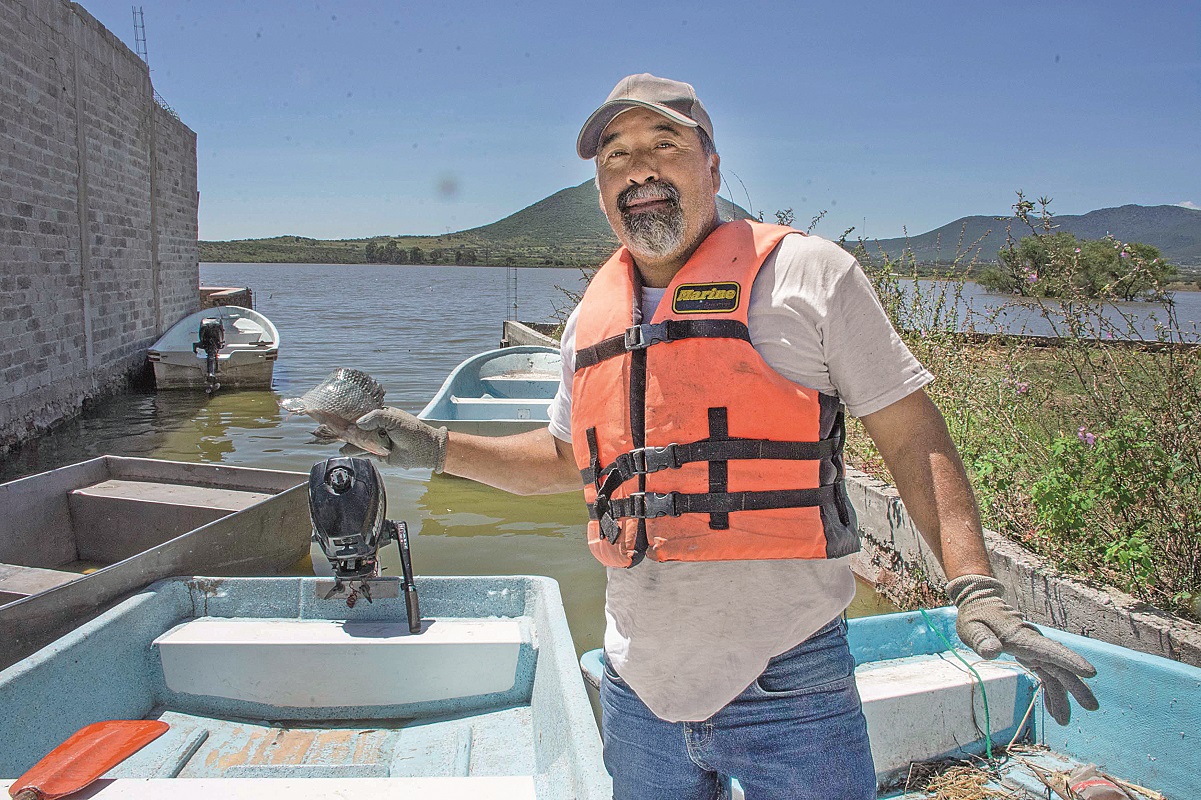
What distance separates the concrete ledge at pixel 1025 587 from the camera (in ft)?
9.77

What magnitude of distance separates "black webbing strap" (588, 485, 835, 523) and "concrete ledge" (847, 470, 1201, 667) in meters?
1.33

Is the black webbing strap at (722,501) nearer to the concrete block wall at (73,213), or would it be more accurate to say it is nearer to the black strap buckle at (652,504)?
the black strap buckle at (652,504)

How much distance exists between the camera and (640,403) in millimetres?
1715

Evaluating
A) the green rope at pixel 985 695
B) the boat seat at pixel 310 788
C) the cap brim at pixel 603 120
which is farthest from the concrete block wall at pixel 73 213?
the green rope at pixel 985 695

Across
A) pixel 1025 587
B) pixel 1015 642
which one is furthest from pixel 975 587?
pixel 1025 587

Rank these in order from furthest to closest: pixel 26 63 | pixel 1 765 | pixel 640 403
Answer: pixel 26 63
pixel 1 765
pixel 640 403

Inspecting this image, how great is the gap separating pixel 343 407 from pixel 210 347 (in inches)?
487

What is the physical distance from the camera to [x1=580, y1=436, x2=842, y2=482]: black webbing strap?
159 centimetres

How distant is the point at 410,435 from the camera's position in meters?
2.14

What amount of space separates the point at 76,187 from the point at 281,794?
11010mm

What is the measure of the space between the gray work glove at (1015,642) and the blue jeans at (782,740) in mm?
230

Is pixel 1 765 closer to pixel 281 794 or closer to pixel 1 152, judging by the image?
pixel 281 794

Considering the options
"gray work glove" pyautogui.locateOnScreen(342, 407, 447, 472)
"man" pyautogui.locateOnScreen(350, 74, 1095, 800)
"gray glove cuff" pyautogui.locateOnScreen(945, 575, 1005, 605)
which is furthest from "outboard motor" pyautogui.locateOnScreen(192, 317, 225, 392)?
"gray glove cuff" pyautogui.locateOnScreen(945, 575, 1005, 605)

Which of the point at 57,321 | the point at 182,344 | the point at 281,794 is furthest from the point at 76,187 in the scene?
the point at 281,794
